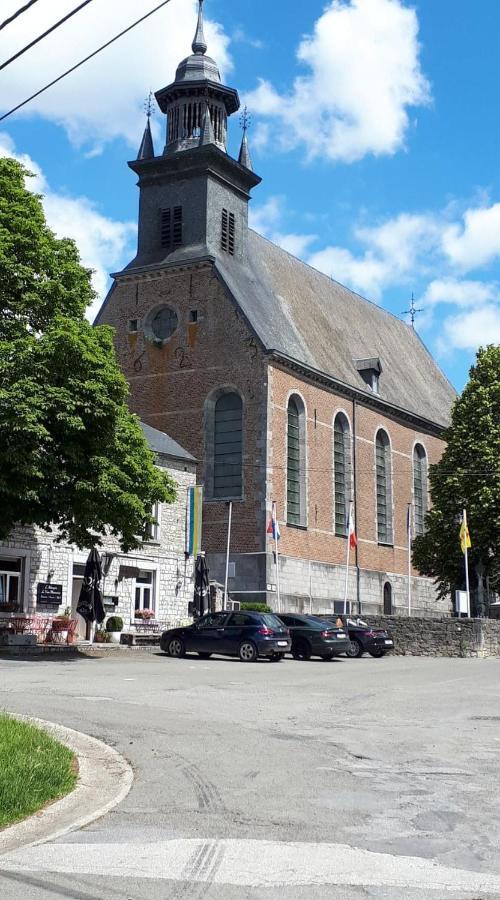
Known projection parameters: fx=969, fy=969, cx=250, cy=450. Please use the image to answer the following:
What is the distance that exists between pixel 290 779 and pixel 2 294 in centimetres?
1918

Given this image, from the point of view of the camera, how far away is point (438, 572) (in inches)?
1756

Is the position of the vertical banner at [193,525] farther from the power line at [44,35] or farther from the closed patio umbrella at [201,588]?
the power line at [44,35]

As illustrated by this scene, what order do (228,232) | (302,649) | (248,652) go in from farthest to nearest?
(228,232), (302,649), (248,652)

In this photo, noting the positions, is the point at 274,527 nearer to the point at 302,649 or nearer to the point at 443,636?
the point at 443,636

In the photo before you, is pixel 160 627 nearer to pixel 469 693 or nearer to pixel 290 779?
pixel 469 693

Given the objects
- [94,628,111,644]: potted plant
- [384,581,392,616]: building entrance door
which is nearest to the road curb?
[94,628,111,644]: potted plant

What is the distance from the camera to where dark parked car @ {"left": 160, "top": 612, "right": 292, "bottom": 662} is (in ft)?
85.6

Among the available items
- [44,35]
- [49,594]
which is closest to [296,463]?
[49,594]

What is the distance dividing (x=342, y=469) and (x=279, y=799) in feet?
138

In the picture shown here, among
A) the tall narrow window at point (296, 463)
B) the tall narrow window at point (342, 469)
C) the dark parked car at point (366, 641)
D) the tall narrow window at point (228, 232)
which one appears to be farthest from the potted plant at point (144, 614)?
the tall narrow window at point (228, 232)

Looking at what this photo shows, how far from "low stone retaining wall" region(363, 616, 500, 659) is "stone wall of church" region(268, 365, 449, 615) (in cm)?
883

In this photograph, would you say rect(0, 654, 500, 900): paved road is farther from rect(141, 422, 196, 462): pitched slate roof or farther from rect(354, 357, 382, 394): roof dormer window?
rect(354, 357, 382, 394): roof dormer window

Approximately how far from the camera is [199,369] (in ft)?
149

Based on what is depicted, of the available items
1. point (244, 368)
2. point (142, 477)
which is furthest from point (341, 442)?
point (142, 477)
